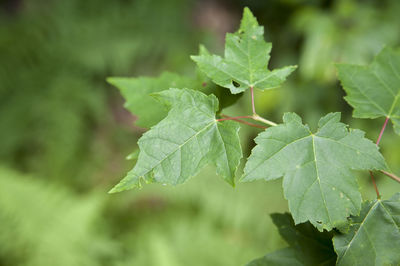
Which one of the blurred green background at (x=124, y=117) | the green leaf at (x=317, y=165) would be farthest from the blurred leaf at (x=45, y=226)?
the green leaf at (x=317, y=165)

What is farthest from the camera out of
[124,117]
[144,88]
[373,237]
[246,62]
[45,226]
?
[124,117]

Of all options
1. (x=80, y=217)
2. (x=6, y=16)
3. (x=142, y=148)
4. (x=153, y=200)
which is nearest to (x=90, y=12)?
(x=6, y=16)

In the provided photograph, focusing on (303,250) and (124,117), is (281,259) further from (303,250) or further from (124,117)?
(124,117)

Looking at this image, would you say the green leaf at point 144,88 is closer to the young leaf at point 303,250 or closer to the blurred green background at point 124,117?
the young leaf at point 303,250

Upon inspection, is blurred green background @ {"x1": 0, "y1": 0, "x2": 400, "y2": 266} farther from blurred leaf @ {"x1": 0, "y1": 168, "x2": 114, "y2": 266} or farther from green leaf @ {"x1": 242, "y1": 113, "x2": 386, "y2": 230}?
green leaf @ {"x1": 242, "y1": 113, "x2": 386, "y2": 230}

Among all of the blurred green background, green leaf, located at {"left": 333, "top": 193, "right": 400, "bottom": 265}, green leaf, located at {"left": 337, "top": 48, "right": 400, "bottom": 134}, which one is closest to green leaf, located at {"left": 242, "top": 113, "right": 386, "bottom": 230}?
green leaf, located at {"left": 333, "top": 193, "right": 400, "bottom": 265}

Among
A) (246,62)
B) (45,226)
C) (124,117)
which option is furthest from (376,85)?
(124,117)
